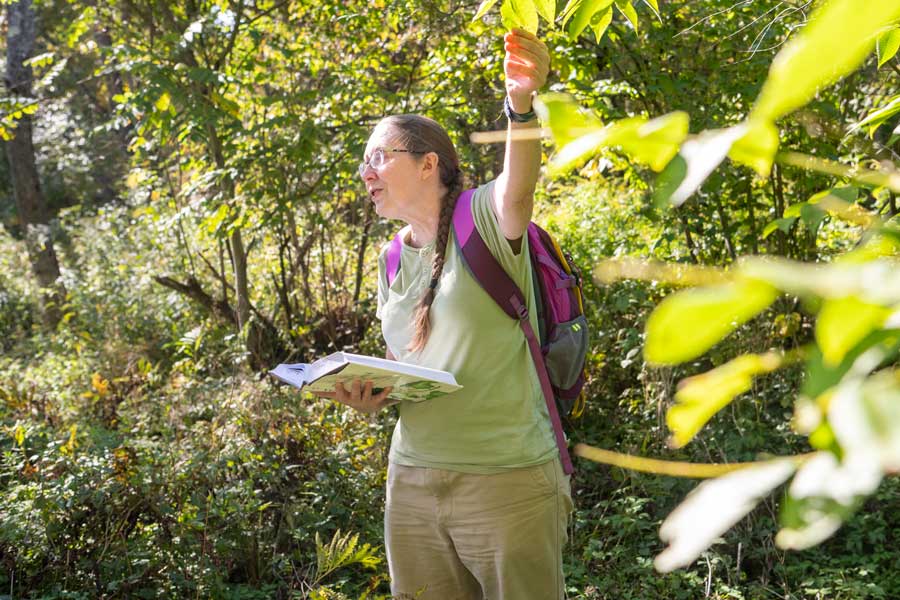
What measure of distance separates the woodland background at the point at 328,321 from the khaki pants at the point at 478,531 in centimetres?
19

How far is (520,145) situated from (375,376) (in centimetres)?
67

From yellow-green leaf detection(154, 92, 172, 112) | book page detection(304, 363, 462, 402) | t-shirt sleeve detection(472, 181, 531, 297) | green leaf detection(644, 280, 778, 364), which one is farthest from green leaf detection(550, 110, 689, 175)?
yellow-green leaf detection(154, 92, 172, 112)

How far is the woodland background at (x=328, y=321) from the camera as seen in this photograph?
157 inches

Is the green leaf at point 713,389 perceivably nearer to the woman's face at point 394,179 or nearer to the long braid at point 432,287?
the long braid at point 432,287

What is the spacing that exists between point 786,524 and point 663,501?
440cm

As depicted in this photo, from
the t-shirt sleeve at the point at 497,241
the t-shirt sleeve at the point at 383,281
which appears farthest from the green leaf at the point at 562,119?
the t-shirt sleeve at the point at 383,281

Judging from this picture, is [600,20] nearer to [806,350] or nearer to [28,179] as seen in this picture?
[806,350]

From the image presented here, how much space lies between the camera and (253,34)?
5809 mm

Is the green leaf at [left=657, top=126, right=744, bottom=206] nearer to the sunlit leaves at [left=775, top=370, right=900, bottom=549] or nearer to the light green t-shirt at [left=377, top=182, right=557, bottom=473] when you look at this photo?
the sunlit leaves at [left=775, top=370, right=900, bottom=549]

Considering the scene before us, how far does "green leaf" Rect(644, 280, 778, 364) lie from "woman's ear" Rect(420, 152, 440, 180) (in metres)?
2.23

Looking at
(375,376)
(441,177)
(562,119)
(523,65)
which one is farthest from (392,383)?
(562,119)

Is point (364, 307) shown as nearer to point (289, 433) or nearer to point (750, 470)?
point (289, 433)

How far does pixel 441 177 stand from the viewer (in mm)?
2635

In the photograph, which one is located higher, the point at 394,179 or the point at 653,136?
the point at 394,179
